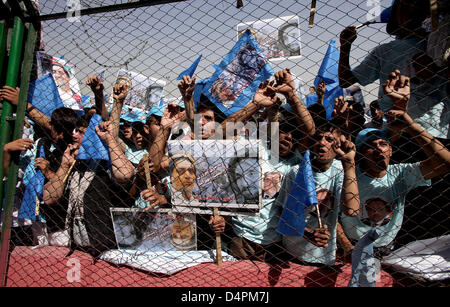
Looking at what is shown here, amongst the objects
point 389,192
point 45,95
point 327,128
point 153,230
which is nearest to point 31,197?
point 45,95

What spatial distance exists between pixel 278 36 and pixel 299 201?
1080 mm

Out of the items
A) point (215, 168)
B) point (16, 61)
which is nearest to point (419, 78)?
point (215, 168)

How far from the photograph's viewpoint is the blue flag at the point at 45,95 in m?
2.23

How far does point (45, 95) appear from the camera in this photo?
227 cm

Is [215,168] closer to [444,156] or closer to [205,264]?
[205,264]

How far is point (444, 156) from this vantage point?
149 cm

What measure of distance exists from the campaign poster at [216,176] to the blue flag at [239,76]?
41 cm

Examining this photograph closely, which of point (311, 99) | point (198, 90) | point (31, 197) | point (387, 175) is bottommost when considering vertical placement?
point (31, 197)

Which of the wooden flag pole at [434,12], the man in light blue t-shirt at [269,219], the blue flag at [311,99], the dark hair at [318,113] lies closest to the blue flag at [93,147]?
the man in light blue t-shirt at [269,219]

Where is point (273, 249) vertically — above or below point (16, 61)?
below

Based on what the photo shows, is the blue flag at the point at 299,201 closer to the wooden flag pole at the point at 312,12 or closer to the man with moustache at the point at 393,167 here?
the man with moustache at the point at 393,167

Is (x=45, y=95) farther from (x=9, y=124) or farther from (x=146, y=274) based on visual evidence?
(x=146, y=274)

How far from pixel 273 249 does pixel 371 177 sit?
0.72 metres

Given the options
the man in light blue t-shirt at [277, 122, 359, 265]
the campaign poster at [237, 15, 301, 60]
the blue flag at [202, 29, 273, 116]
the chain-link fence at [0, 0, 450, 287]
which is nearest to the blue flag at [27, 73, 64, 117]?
the chain-link fence at [0, 0, 450, 287]
